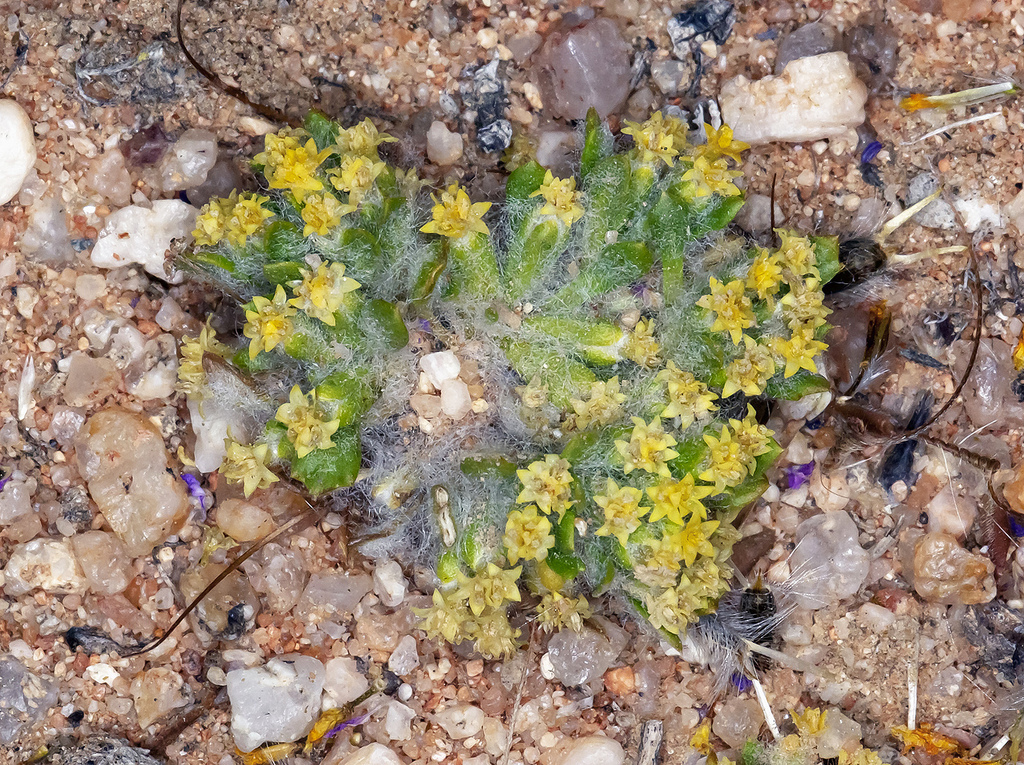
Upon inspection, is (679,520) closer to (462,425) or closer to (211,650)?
(462,425)

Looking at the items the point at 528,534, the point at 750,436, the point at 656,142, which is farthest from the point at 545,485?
the point at 656,142

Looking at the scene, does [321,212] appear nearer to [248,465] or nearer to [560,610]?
[248,465]

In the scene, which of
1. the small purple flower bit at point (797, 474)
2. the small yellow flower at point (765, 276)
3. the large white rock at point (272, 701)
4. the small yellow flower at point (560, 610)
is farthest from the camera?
the small purple flower bit at point (797, 474)

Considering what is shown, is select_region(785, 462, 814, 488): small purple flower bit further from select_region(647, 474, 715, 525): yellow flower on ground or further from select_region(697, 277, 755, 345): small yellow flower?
select_region(697, 277, 755, 345): small yellow flower

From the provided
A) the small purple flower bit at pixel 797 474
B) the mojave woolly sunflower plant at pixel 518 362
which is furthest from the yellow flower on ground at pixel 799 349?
the small purple flower bit at pixel 797 474

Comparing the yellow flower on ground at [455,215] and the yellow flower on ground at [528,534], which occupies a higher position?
the yellow flower on ground at [455,215]

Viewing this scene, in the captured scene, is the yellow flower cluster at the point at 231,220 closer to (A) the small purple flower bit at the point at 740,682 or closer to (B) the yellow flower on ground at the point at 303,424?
(B) the yellow flower on ground at the point at 303,424

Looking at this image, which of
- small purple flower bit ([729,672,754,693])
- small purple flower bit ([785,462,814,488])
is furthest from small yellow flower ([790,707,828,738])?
small purple flower bit ([785,462,814,488])
